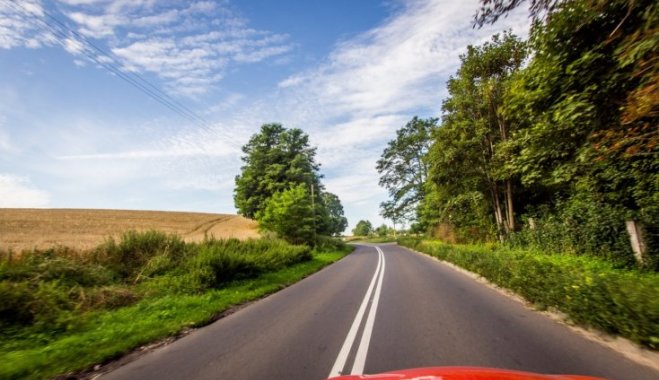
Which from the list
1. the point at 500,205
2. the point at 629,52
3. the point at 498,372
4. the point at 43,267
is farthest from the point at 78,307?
the point at 500,205

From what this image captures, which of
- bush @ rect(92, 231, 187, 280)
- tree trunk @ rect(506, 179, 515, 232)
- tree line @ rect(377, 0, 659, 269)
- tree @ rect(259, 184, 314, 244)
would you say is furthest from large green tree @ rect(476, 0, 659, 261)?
tree @ rect(259, 184, 314, 244)

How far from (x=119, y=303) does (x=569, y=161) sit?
1442 cm

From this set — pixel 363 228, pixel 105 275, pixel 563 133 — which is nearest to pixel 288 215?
pixel 105 275

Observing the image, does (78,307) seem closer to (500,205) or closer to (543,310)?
(543,310)

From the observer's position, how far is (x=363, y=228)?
493 feet

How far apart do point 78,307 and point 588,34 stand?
13.2 m

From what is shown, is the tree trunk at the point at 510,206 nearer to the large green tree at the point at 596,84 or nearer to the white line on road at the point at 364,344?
the large green tree at the point at 596,84

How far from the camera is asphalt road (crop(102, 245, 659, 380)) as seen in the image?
417 cm

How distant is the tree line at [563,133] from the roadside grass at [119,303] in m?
8.92

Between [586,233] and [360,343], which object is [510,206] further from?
[360,343]

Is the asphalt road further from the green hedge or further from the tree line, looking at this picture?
the tree line

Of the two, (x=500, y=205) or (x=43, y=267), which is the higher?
(x=500, y=205)

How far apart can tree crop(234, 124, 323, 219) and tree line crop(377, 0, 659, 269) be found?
19.8 meters

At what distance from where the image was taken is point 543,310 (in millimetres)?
6785
